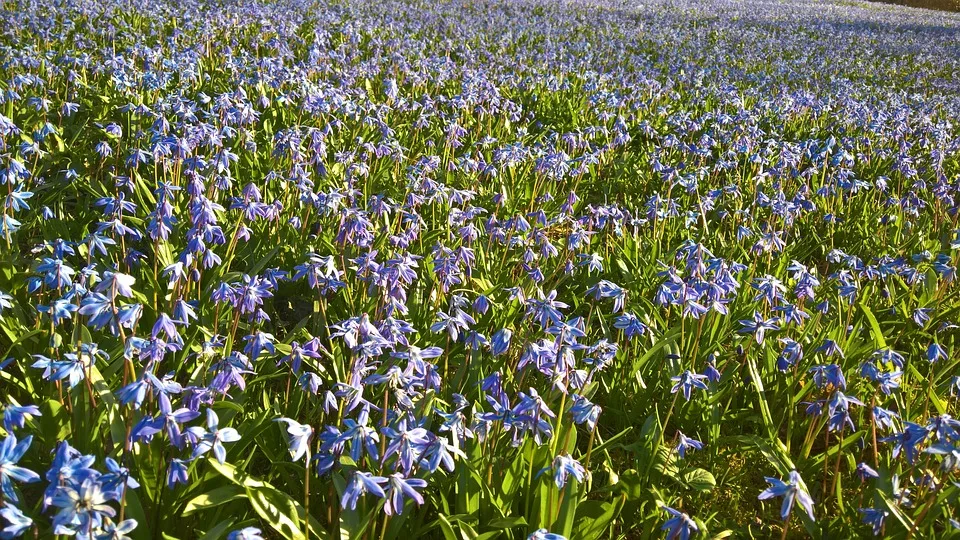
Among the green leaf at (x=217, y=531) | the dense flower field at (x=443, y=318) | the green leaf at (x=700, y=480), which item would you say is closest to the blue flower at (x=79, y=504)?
the dense flower field at (x=443, y=318)

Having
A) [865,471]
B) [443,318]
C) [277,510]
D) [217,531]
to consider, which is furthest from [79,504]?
[865,471]

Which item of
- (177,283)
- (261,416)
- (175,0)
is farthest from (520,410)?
(175,0)

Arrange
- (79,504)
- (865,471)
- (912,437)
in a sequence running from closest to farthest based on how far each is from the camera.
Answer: (79,504) → (912,437) → (865,471)

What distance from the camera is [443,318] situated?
7.88 ft

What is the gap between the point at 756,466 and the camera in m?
2.81

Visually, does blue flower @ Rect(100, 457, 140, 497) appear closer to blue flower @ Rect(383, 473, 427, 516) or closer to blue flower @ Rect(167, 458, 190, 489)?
blue flower @ Rect(167, 458, 190, 489)

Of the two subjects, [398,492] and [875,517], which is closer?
[398,492]

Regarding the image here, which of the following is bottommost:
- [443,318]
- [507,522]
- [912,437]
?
[507,522]

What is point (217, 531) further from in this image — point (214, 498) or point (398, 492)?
point (398, 492)

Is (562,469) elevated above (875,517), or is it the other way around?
→ (562,469)

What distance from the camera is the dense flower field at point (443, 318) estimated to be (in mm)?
1988

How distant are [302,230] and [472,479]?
2146 mm

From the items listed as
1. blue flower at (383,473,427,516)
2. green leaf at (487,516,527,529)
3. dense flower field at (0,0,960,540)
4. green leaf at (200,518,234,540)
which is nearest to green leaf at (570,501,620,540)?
dense flower field at (0,0,960,540)

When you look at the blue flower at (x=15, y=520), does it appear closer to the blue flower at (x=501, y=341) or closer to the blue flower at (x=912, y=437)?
the blue flower at (x=501, y=341)
